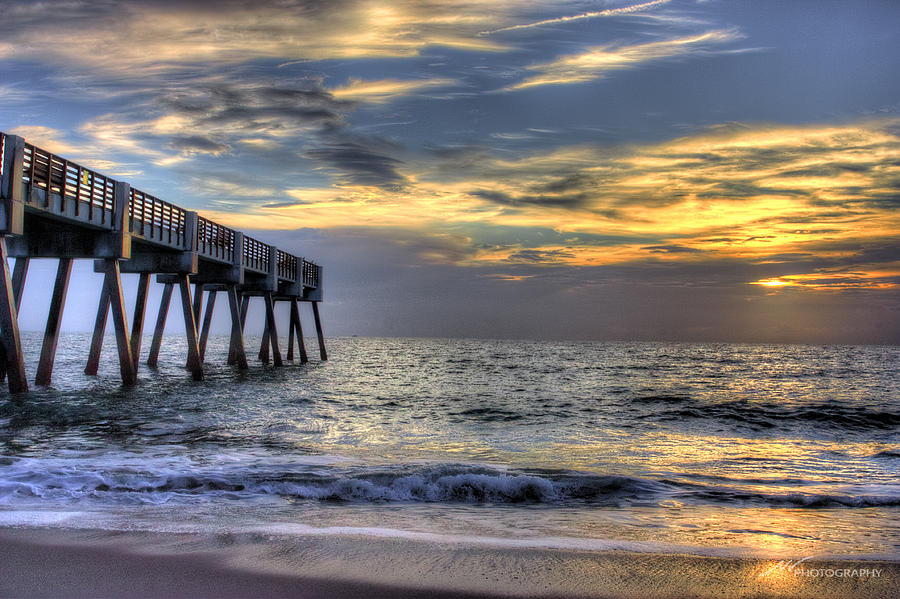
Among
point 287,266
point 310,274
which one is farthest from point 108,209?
point 310,274

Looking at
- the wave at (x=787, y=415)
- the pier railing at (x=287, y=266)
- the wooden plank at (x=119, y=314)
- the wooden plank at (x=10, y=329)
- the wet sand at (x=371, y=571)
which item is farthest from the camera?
the pier railing at (x=287, y=266)

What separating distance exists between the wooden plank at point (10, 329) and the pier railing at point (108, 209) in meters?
1.86

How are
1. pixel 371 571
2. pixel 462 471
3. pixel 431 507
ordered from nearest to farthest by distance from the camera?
pixel 371 571 → pixel 431 507 → pixel 462 471

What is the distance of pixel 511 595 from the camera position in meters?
3.80

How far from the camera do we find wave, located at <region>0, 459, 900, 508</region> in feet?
23.3

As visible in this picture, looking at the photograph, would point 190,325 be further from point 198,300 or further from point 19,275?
point 198,300

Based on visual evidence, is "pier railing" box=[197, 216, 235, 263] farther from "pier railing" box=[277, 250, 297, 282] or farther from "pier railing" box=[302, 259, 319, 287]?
"pier railing" box=[302, 259, 319, 287]

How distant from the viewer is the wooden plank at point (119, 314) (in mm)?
20969

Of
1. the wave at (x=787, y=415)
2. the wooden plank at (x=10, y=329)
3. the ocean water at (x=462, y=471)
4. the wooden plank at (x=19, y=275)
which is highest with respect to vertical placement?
the wooden plank at (x=19, y=275)

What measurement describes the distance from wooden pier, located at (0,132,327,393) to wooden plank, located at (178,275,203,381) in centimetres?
5

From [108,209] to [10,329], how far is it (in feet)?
17.6

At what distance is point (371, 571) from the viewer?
4184 millimetres

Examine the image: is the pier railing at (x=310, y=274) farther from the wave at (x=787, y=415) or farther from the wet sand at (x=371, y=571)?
the wet sand at (x=371, y=571)

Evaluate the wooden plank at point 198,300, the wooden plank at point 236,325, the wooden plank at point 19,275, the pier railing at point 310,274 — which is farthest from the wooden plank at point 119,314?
the pier railing at point 310,274
